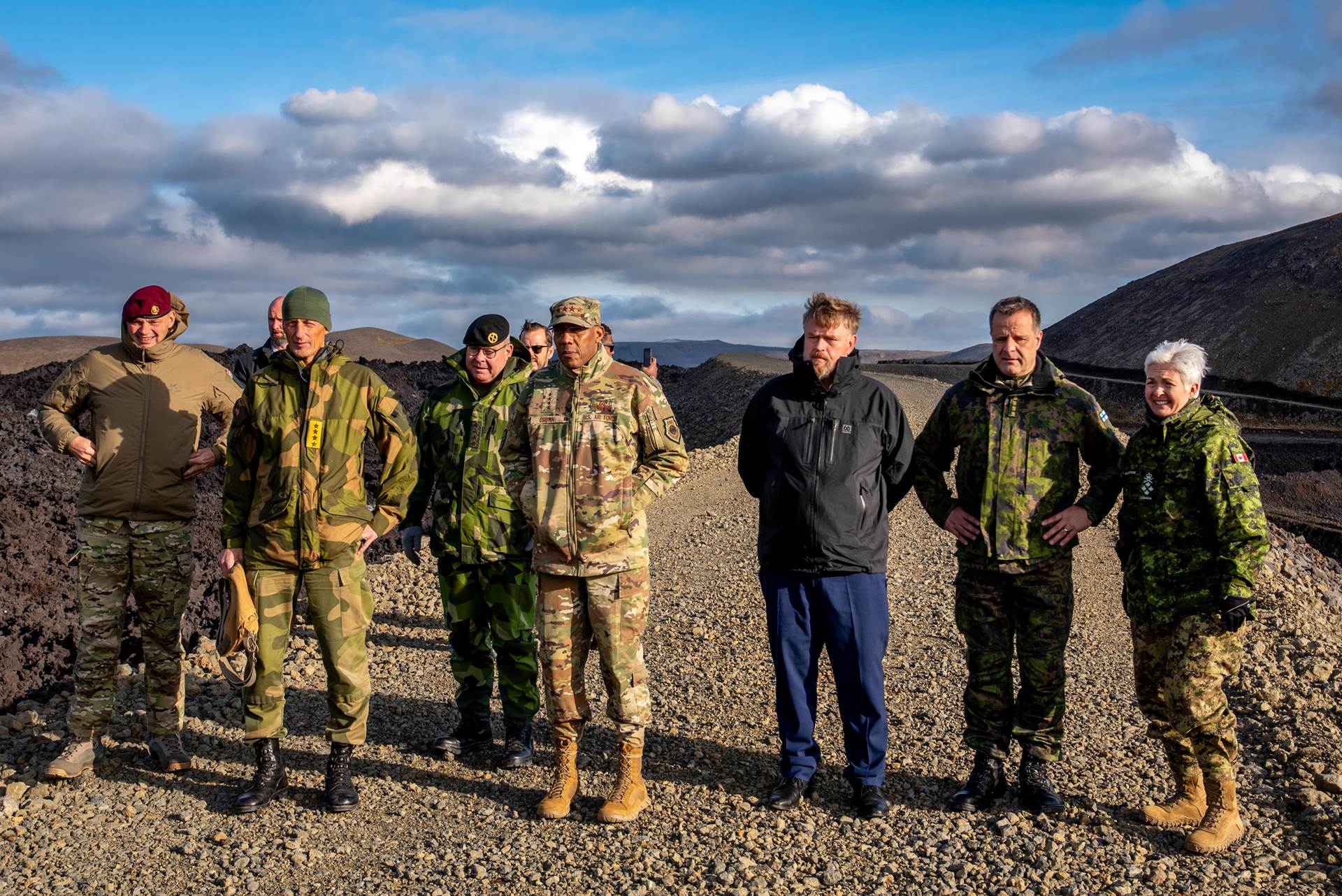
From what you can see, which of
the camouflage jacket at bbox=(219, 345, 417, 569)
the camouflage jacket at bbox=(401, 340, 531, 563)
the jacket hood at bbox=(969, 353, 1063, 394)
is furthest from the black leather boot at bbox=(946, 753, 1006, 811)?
the camouflage jacket at bbox=(219, 345, 417, 569)

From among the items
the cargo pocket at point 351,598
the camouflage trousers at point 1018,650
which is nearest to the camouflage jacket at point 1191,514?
the camouflage trousers at point 1018,650

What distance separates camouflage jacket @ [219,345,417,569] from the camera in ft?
14.7

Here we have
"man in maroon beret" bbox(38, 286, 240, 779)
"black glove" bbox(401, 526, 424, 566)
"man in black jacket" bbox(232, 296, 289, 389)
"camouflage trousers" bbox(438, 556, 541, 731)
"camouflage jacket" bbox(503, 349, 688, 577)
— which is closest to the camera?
"camouflage jacket" bbox(503, 349, 688, 577)

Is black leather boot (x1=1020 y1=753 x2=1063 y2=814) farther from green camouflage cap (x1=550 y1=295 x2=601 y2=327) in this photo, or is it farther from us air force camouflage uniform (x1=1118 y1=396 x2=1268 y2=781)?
green camouflage cap (x1=550 y1=295 x2=601 y2=327)

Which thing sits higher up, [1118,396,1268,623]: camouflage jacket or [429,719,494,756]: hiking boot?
[1118,396,1268,623]: camouflage jacket

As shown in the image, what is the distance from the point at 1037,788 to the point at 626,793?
1.76m

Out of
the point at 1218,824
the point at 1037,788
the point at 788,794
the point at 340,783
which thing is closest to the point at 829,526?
the point at 788,794

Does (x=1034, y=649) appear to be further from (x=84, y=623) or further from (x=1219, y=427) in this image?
(x=84, y=623)

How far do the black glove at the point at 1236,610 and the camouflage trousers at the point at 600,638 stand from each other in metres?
2.20

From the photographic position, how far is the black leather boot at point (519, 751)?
5.22 m

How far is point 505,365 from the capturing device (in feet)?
17.3

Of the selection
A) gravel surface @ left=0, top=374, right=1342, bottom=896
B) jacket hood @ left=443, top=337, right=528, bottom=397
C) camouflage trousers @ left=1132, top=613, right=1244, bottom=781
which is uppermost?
jacket hood @ left=443, top=337, right=528, bottom=397

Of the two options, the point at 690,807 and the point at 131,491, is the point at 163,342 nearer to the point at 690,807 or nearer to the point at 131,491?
the point at 131,491

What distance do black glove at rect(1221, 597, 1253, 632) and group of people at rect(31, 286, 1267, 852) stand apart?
0.01 metres
